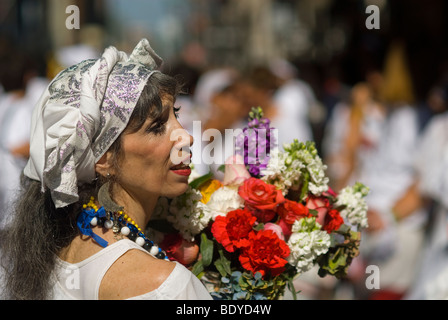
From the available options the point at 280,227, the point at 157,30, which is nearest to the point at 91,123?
the point at 280,227

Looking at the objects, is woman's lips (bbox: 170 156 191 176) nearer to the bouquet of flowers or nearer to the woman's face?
the woman's face

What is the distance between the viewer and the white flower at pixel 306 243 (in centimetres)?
250

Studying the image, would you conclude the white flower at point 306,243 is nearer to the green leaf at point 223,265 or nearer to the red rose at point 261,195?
the red rose at point 261,195

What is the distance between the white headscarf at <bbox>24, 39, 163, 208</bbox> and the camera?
2.23 meters

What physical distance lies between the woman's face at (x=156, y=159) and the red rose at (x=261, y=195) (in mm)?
254

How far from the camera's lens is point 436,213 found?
549 cm

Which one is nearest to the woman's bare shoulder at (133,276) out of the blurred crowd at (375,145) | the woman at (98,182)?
the woman at (98,182)

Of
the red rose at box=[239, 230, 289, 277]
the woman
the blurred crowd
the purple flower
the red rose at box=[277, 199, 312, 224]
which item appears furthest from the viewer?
the blurred crowd

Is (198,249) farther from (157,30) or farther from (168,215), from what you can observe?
(157,30)

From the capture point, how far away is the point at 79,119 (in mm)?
2238

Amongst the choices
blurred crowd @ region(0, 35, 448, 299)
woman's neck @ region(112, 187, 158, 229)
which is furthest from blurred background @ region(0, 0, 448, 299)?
woman's neck @ region(112, 187, 158, 229)

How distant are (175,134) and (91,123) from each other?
33cm

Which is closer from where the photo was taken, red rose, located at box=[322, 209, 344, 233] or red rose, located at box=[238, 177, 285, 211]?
red rose, located at box=[238, 177, 285, 211]

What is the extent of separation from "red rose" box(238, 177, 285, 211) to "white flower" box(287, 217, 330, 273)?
126mm
